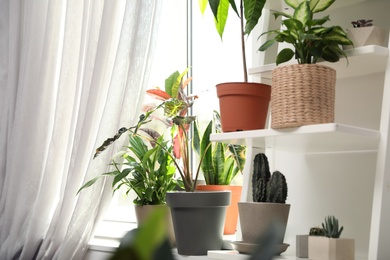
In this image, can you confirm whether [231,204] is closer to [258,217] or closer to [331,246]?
[258,217]

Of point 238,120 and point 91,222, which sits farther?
point 91,222

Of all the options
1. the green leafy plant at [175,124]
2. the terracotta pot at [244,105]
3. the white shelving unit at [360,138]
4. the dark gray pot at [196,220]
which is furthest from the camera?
the green leafy plant at [175,124]

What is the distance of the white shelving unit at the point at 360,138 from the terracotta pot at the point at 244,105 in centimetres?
4

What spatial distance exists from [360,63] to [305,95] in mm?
200

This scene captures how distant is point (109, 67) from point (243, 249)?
3.13 ft

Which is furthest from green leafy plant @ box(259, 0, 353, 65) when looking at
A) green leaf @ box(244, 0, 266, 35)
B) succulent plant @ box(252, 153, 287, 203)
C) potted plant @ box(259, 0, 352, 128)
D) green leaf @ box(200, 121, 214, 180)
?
green leaf @ box(200, 121, 214, 180)

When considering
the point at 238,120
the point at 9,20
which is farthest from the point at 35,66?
the point at 238,120

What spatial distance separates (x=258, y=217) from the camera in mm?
1629

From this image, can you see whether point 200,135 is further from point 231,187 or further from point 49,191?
point 49,191

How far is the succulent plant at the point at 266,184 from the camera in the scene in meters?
1.61

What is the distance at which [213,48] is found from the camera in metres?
2.60

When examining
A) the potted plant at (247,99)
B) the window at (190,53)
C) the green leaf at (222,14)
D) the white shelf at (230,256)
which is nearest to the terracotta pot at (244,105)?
the potted plant at (247,99)

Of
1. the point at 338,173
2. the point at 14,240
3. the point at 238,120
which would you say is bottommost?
the point at 14,240

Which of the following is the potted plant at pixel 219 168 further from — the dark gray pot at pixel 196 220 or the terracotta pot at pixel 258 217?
the terracotta pot at pixel 258 217
